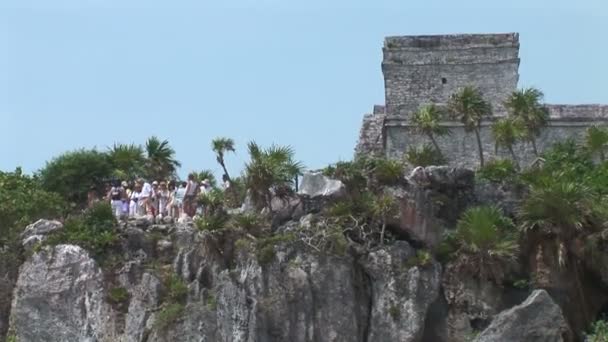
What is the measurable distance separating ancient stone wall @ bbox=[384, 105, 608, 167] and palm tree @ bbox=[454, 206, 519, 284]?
6040 mm

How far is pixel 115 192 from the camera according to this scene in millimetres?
25219

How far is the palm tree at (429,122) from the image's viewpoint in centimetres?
2819

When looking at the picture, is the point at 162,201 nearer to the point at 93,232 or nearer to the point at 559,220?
the point at 93,232

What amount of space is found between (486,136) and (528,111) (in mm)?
2194

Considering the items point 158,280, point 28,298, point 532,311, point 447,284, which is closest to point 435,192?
point 447,284

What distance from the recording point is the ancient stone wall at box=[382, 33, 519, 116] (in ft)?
103

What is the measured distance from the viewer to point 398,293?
75.1ft

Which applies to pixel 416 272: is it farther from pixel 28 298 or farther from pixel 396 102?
pixel 396 102

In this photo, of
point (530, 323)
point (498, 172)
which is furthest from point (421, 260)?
point (498, 172)

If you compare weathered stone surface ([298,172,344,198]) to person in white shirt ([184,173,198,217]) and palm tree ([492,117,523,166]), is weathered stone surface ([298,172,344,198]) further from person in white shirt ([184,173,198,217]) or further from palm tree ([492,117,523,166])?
palm tree ([492,117,523,166])

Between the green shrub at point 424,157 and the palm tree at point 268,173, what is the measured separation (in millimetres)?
3380

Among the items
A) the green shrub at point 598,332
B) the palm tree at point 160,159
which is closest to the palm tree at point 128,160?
the palm tree at point 160,159

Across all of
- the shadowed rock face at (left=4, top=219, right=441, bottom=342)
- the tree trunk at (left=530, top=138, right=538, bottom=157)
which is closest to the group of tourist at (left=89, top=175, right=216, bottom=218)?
the shadowed rock face at (left=4, top=219, right=441, bottom=342)

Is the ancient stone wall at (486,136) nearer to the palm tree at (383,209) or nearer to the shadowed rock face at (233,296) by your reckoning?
the palm tree at (383,209)
